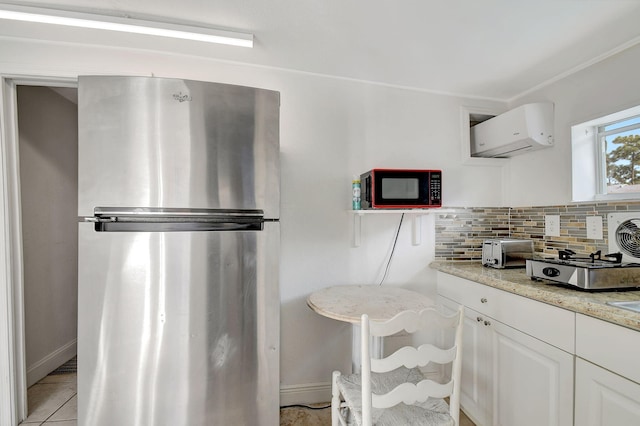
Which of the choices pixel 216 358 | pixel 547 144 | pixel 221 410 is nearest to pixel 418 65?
pixel 547 144

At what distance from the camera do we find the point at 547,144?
6.45ft

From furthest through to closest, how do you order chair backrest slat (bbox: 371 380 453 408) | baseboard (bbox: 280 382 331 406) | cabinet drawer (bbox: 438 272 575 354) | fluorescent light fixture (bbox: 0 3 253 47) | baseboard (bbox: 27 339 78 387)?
baseboard (bbox: 27 339 78 387)
baseboard (bbox: 280 382 331 406)
fluorescent light fixture (bbox: 0 3 253 47)
cabinet drawer (bbox: 438 272 575 354)
chair backrest slat (bbox: 371 380 453 408)

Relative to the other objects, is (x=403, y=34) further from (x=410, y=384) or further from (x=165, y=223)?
(x=410, y=384)

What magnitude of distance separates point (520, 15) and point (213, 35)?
156cm

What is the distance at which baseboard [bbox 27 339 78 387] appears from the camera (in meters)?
2.08

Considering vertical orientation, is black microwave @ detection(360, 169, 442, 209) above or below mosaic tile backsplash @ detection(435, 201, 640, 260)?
above

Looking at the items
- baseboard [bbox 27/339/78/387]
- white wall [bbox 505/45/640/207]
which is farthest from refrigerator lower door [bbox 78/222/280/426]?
white wall [bbox 505/45/640/207]

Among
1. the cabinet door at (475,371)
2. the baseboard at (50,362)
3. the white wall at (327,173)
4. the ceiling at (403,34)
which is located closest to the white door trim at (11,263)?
the ceiling at (403,34)

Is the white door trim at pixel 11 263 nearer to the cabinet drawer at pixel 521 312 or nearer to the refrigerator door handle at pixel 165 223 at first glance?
the refrigerator door handle at pixel 165 223

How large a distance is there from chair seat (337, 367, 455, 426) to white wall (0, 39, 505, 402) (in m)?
0.62

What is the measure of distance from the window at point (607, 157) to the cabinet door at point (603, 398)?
112 centimetres

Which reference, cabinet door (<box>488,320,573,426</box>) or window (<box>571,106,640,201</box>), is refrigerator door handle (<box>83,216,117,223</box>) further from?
window (<box>571,106,640,201</box>)

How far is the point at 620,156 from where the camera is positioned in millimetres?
1733

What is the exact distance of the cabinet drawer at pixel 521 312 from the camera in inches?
47.8
